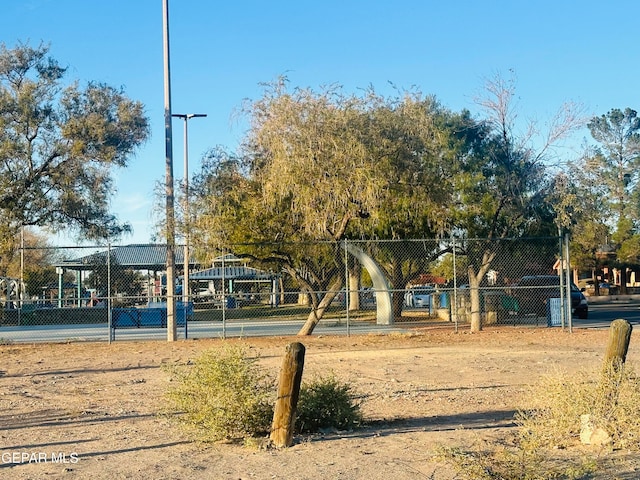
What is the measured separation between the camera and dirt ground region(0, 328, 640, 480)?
739cm

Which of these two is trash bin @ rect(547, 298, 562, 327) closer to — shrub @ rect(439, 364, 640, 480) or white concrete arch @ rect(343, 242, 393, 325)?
white concrete arch @ rect(343, 242, 393, 325)

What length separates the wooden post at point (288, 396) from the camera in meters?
7.95

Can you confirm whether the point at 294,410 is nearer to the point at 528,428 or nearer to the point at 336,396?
the point at 336,396

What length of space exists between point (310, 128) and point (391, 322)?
7.18m

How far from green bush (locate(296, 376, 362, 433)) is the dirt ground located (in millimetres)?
189

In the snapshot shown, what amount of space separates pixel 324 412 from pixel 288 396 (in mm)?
1069

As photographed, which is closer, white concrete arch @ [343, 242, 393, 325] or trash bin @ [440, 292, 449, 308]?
white concrete arch @ [343, 242, 393, 325]

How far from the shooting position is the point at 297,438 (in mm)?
8500

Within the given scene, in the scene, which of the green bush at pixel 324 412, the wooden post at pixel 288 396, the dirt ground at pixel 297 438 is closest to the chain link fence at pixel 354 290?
the dirt ground at pixel 297 438

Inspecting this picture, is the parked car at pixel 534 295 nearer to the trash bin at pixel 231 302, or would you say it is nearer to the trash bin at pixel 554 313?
the trash bin at pixel 554 313

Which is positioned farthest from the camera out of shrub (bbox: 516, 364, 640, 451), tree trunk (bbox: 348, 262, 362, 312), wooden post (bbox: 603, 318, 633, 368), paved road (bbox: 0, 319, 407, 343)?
tree trunk (bbox: 348, 262, 362, 312)

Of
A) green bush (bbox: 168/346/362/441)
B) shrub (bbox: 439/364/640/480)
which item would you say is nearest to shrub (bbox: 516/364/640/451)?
shrub (bbox: 439/364/640/480)

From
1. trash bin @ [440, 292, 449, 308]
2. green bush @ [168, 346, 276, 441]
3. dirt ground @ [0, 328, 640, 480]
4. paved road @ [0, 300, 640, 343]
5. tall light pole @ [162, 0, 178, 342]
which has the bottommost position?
dirt ground @ [0, 328, 640, 480]

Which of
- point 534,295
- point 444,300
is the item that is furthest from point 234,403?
point 444,300
